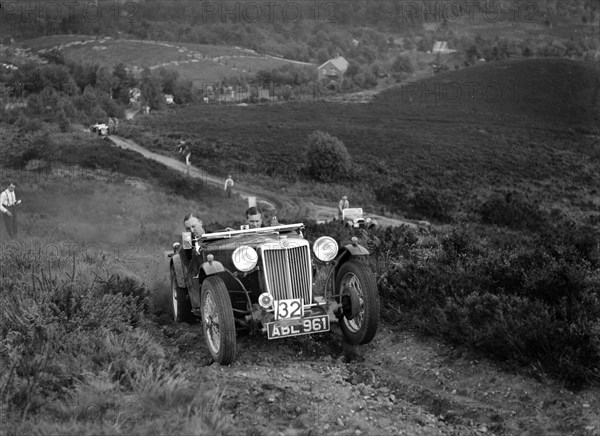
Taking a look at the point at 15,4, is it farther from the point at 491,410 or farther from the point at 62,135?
the point at 491,410

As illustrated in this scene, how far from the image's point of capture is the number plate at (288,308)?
7.54 m

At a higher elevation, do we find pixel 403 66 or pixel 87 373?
pixel 87 373

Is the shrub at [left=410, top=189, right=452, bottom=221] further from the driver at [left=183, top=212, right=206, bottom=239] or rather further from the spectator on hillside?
the driver at [left=183, top=212, right=206, bottom=239]

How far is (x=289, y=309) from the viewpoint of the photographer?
759 centimetres

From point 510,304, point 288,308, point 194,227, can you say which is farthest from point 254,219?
point 510,304

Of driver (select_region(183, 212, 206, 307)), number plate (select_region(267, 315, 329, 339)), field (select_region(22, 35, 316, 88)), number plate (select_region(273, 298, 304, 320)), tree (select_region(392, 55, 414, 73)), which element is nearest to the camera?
number plate (select_region(267, 315, 329, 339))

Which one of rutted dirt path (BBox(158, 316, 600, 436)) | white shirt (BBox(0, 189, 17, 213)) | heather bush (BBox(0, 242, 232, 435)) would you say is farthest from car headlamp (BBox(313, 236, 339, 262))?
white shirt (BBox(0, 189, 17, 213))

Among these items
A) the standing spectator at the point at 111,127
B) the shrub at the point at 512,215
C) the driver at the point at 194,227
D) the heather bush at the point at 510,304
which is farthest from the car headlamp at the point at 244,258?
the standing spectator at the point at 111,127

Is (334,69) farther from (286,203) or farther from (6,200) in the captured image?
(6,200)

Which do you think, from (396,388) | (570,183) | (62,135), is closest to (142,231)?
(396,388)

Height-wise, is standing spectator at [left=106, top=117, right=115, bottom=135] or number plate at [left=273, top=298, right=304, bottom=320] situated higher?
number plate at [left=273, top=298, right=304, bottom=320]

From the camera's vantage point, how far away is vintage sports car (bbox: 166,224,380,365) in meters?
7.46

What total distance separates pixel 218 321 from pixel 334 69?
14120 cm

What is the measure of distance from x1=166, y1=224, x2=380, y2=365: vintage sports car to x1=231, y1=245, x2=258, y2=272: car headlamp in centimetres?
1
